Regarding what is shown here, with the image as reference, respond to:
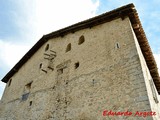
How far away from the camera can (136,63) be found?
6.82 metres

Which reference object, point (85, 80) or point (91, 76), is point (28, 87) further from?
point (91, 76)

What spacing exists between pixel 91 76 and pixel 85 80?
38 centimetres

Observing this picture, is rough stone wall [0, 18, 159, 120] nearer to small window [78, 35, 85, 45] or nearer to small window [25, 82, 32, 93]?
small window [25, 82, 32, 93]

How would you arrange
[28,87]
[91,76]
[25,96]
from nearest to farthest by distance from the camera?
[91,76] → [25,96] → [28,87]

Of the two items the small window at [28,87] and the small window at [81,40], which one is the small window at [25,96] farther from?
the small window at [81,40]

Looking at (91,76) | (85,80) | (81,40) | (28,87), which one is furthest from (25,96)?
(91,76)

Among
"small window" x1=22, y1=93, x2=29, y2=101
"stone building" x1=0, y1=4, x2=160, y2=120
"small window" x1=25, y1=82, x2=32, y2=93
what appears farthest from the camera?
"small window" x1=25, y1=82, x2=32, y2=93

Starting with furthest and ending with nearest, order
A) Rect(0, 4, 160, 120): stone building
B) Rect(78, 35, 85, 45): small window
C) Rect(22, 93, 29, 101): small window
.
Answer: Rect(22, 93, 29, 101): small window
Rect(78, 35, 85, 45): small window
Rect(0, 4, 160, 120): stone building

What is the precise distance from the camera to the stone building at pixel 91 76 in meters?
6.44

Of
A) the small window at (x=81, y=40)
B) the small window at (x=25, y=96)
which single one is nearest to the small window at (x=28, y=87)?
the small window at (x=25, y=96)

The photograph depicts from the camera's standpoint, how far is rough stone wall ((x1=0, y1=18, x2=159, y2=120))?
6523 mm

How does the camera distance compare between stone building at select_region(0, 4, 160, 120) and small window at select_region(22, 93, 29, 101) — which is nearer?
stone building at select_region(0, 4, 160, 120)

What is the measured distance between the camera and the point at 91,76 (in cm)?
791

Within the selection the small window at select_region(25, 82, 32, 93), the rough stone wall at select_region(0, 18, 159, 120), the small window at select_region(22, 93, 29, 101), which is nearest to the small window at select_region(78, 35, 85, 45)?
the rough stone wall at select_region(0, 18, 159, 120)
